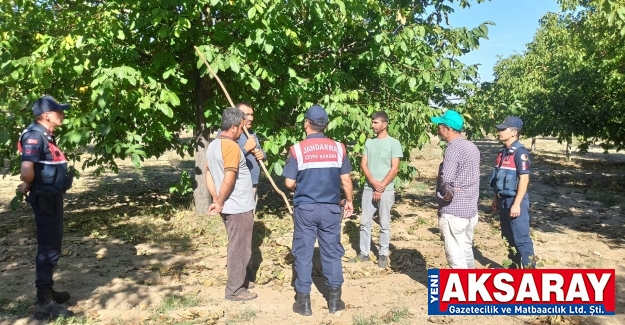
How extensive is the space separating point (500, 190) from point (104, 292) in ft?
15.7

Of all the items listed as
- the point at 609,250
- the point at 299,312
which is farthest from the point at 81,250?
the point at 609,250

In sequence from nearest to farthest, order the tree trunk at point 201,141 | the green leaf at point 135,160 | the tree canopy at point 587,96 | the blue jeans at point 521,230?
the blue jeans at point 521,230 < the green leaf at point 135,160 < the tree trunk at point 201,141 < the tree canopy at point 587,96

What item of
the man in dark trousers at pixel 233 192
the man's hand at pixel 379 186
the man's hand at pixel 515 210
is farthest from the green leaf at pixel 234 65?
the man's hand at pixel 515 210

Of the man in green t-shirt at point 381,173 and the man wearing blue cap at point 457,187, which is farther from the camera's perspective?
the man in green t-shirt at point 381,173

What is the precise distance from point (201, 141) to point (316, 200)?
16.4ft

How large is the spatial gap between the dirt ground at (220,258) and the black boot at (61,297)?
0.13 metres

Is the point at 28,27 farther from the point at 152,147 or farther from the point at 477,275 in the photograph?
the point at 477,275

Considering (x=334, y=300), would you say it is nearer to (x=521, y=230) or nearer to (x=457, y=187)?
(x=457, y=187)

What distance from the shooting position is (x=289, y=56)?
8.20m

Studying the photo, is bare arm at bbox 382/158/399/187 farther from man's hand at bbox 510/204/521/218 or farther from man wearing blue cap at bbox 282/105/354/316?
man's hand at bbox 510/204/521/218

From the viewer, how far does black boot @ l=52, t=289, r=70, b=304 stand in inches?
196

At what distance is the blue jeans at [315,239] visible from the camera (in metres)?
4.71

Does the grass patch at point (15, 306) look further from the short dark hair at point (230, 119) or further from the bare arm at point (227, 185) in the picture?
the short dark hair at point (230, 119)

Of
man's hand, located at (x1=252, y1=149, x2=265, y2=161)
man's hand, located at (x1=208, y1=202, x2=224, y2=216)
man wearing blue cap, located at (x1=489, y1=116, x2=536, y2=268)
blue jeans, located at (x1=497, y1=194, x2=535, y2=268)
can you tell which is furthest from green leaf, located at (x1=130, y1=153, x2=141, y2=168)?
blue jeans, located at (x1=497, y1=194, x2=535, y2=268)
